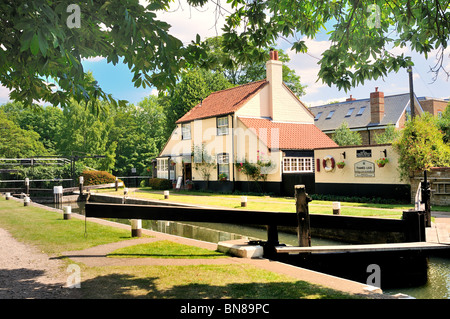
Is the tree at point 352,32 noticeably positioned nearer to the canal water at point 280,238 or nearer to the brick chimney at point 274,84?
the canal water at point 280,238

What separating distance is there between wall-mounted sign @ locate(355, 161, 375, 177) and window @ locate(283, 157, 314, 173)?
575 cm

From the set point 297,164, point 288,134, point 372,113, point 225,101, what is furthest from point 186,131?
point 372,113

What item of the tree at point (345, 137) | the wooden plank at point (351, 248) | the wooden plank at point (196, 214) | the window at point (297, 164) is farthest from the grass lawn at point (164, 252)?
the tree at point (345, 137)

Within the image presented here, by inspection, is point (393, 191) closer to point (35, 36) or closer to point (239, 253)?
point (239, 253)

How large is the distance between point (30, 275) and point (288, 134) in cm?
2250

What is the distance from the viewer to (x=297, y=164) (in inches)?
979

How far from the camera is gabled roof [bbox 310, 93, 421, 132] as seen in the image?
35.0 meters

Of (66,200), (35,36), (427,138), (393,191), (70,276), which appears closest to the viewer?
(35,36)

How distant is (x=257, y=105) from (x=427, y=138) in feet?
45.0

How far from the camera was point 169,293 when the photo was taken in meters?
4.89

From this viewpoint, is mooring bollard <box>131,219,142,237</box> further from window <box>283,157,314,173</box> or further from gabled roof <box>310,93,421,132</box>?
gabled roof <box>310,93,421,132</box>

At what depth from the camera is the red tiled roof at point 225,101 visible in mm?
27955
